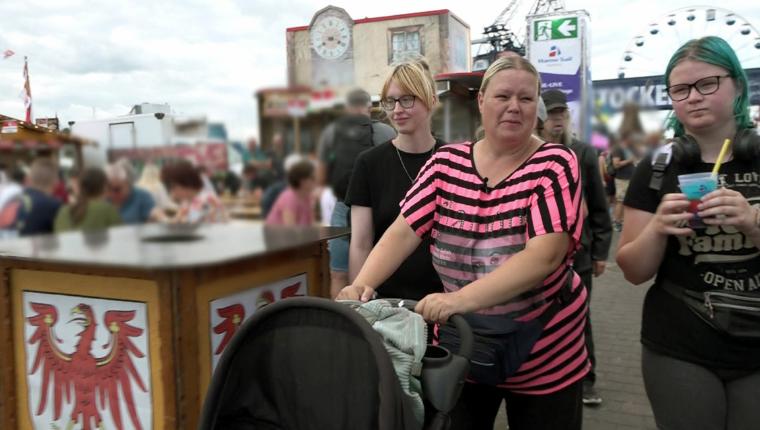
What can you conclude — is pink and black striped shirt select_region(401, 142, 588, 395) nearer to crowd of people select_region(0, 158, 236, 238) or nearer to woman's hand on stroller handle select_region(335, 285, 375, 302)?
woman's hand on stroller handle select_region(335, 285, 375, 302)

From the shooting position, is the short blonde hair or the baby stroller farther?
the short blonde hair

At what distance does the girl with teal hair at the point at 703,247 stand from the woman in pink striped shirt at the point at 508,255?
0.24 meters

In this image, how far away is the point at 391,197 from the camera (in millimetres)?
2336

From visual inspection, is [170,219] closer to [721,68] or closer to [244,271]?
[244,271]

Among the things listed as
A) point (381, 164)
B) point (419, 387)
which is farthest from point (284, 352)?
point (381, 164)

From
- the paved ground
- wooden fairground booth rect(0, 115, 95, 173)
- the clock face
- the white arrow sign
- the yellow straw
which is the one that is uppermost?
the white arrow sign

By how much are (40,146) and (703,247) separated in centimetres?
216

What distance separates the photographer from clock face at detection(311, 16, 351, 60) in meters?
2.96

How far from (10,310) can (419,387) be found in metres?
1.92

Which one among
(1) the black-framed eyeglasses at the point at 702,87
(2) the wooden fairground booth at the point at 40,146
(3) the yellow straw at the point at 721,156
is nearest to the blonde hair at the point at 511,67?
(1) the black-framed eyeglasses at the point at 702,87

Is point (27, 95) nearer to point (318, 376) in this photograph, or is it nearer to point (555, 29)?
point (318, 376)

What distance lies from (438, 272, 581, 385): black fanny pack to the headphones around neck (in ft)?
1.82

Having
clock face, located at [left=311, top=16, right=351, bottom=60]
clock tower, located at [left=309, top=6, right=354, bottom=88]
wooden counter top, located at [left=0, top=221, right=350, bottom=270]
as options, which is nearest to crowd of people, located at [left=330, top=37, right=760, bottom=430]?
wooden counter top, located at [left=0, top=221, right=350, bottom=270]

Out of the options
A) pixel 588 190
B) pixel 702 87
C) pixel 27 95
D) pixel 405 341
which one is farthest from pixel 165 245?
pixel 588 190
